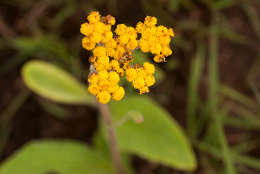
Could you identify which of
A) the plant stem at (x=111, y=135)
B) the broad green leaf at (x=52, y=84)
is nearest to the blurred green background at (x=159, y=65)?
the broad green leaf at (x=52, y=84)

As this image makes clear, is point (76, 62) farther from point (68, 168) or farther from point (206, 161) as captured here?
point (206, 161)

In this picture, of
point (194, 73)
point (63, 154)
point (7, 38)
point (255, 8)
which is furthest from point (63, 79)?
point (255, 8)

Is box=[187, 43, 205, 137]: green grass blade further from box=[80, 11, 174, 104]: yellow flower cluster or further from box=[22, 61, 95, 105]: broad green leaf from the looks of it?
box=[80, 11, 174, 104]: yellow flower cluster

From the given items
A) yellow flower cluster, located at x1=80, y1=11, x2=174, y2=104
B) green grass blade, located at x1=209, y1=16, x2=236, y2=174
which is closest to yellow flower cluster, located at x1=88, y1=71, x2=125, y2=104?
yellow flower cluster, located at x1=80, y1=11, x2=174, y2=104

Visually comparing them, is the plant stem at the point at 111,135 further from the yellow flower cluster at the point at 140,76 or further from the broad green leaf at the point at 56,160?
the yellow flower cluster at the point at 140,76

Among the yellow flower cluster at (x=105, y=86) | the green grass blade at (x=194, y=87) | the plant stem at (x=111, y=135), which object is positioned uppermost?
the green grass blade at (x=194, y=87)

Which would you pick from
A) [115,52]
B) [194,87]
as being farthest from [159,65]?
[115,52]
